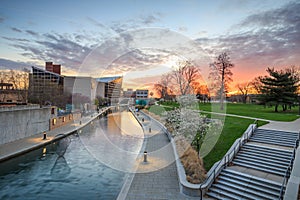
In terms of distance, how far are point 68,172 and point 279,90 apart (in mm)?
26464

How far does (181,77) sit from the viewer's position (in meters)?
28.4

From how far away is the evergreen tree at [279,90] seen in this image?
81.9ft

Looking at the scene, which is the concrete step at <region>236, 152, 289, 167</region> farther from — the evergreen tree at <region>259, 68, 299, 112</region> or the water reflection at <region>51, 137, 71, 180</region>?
the evergreen tree at <region>259, 68, 299, 112</region>

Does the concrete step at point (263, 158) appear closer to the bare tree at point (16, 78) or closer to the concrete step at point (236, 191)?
the concrete step at point (236, 191)

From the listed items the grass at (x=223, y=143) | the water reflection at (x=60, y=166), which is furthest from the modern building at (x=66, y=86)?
the grass at (x=223, y=143)

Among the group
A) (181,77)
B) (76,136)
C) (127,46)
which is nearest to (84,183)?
(127,46)

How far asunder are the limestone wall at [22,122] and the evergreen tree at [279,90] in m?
28.1

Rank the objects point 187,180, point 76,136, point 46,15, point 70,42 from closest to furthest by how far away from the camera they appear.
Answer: point 187,180
point 46,15
point 70,42
point 76,136

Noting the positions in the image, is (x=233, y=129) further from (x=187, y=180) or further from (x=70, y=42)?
(x=70, y=42)

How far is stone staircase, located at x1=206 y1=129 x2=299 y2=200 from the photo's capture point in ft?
26.1

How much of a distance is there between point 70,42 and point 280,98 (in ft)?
85.8

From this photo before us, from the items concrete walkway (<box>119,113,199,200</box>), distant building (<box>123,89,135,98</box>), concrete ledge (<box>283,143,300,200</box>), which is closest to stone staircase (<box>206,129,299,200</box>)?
concrete ledge (<box>283,143,300,200</box>)

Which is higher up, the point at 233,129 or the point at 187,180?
the point at 233,129

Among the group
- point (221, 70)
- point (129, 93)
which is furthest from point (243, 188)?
point (129, 93)
